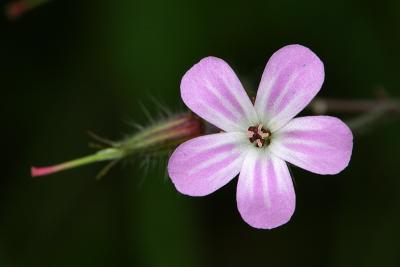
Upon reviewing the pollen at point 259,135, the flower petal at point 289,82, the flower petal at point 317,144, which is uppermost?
the flower petal at point 289,82

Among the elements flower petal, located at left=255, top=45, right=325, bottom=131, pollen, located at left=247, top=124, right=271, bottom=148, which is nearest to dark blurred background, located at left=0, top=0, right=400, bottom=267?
pollen, located at left=247, top=124, right=271, bottom=148

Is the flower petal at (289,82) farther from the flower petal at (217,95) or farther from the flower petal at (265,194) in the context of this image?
the flower petal at (265,194)

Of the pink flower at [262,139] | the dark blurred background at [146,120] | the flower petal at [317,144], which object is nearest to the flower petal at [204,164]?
the pink flower at [262,139]

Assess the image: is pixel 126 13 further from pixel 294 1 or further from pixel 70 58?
pixel 294 1

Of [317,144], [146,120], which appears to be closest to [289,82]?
[317,144]

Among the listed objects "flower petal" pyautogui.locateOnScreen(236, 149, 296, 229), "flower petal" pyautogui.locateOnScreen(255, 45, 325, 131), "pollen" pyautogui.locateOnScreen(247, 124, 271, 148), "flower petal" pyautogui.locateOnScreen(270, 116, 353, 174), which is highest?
"flower petal" pyautogui.locateOnScreen(255, 45, 325, 131)

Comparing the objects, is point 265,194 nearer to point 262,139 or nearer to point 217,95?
point 262,139

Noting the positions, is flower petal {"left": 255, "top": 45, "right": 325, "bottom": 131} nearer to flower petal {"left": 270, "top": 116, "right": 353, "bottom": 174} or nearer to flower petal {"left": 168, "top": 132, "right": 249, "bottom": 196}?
flower petal {"left": 270, "top": 116, "right": 353, "bottom": 174}
